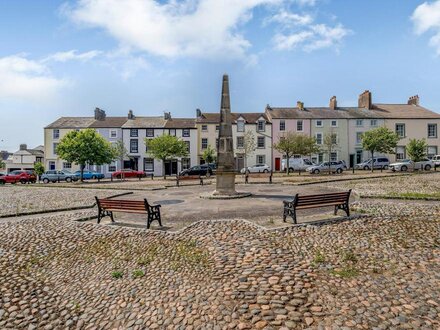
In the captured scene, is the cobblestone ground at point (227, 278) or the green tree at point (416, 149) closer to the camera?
the cobblestone ground at point (227, 278)

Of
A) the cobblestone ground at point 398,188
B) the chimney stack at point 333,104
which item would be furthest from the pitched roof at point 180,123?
the cobblestone ground at point 398,188

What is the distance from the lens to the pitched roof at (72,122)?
4803cm

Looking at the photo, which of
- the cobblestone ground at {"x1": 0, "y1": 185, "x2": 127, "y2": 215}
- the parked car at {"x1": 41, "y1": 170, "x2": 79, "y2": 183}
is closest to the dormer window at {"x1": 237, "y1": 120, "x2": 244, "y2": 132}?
the parked car at {"x1": 41, "y1": 170, "x2": 79, "y2": 183}

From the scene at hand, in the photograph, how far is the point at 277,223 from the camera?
857cm

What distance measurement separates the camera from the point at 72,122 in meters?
49.4

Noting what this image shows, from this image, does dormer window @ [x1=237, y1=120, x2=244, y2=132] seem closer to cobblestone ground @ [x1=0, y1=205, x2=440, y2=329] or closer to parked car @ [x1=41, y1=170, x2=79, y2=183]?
parked car @ [x1=41, y1=170, x2=79, y2=183]

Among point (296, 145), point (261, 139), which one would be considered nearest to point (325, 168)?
point (296, 145)

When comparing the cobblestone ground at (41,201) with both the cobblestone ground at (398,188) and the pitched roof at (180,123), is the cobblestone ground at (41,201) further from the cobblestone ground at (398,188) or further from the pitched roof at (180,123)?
the pitched roof at (180,123)

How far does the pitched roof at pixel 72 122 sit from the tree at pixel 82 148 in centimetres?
1624

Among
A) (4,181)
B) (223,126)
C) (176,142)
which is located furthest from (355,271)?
(4,181)

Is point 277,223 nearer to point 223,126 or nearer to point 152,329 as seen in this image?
point 152,329

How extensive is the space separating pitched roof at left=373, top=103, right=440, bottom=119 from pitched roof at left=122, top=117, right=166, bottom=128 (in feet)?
123

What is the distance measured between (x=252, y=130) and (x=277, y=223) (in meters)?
39.2

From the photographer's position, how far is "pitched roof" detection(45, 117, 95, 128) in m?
48.0
